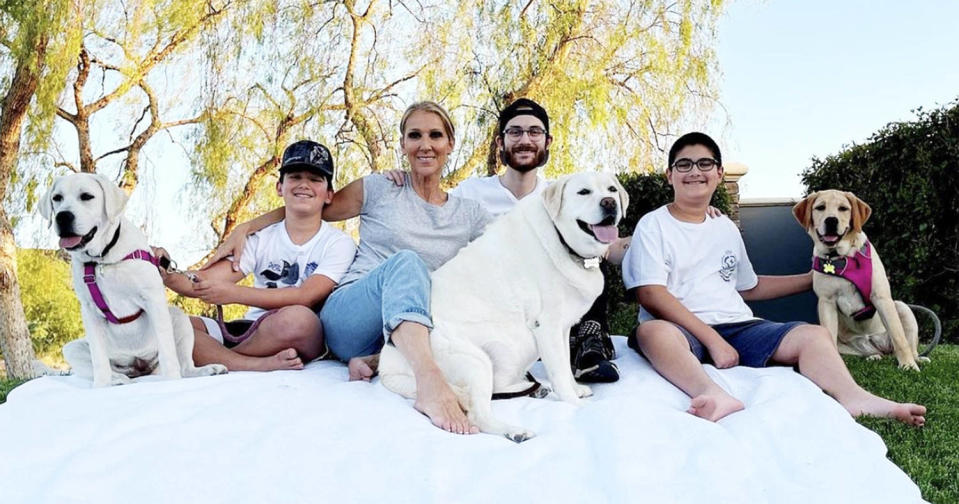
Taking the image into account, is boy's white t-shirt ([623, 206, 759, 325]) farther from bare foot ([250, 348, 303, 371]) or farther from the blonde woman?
bare foot ([250, 348, 303, 371])

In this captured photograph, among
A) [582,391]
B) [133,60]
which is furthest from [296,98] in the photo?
[582,391]

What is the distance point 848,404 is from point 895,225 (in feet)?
13.8

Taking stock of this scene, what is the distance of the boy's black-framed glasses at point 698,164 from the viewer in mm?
3502

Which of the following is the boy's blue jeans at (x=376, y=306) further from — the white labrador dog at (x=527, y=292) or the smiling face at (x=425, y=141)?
the smiling face at (x=425, y=141)

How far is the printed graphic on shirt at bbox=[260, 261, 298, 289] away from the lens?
3.51 meters

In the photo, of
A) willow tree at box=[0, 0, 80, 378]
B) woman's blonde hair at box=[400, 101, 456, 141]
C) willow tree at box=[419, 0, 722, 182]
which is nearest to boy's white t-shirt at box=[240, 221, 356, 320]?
woman's blonde hair at box=[400, 101, 456, 141]

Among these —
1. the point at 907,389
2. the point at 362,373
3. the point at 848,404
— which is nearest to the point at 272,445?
the point at 362,373

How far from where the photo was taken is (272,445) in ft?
7.15

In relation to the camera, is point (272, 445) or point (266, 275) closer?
point (272, 445)

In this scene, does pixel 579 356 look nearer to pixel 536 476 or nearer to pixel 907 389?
pixel 536 476

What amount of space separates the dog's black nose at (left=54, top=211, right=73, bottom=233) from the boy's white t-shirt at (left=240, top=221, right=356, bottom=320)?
2.74 ft

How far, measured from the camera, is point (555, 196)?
111 inches

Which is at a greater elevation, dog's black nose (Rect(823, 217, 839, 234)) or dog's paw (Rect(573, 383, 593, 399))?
dog's black nose (Rect(823, 217, 839, 234))

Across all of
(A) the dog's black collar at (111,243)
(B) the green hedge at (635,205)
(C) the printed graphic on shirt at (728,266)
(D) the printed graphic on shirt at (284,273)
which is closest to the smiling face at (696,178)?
(C) the printed graphic on shirt at (728,266)
